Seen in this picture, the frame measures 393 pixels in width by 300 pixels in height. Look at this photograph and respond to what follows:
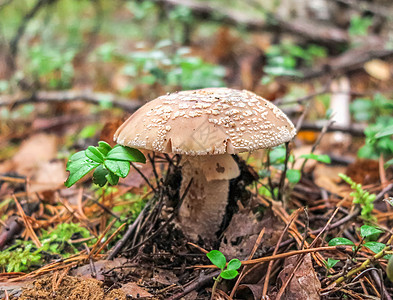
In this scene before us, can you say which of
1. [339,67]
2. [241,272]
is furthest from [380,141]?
[339,67]

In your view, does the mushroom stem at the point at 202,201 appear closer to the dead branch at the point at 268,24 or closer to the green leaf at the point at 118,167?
the green leaf at the point at 118,167

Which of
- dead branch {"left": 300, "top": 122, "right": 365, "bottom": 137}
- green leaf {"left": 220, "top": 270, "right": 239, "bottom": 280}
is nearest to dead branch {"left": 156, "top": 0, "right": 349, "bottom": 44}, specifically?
dead branch {"left": 300, "top": 122, "right": 365, "bottom": 137}

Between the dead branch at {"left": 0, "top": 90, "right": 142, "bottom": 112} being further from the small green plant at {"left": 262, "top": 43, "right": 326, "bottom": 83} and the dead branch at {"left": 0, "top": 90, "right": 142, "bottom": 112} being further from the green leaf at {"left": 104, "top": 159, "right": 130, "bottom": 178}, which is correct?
the green leaf at {"left": 104, "top": 159, "right": 130, "bottom": 178}

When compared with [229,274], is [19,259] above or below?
below

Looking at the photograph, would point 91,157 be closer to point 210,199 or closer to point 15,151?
point 210,199

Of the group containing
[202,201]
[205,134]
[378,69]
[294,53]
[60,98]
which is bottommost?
[60,98]

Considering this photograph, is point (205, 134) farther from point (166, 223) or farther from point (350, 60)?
point (350, 60)

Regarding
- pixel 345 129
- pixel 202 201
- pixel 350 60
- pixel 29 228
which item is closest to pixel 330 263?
pixel 202 201

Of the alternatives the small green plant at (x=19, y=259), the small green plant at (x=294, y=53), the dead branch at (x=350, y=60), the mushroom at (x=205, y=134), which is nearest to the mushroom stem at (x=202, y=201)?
the mushroom at (x=205, y=134)
